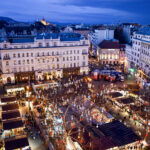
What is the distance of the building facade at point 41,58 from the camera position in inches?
1741

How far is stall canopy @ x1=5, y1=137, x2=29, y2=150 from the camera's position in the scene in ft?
65.3

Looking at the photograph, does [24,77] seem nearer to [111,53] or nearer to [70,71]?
[70,71]

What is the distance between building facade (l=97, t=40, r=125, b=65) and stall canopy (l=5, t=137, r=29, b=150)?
158 ft

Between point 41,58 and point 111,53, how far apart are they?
28.2m

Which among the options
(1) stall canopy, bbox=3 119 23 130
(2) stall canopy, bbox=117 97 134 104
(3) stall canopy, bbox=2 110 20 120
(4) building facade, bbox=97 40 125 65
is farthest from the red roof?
(1) stall canopy, bbox=3 119 23 130

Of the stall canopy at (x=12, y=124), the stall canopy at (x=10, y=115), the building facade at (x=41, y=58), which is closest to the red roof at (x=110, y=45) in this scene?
the building facade at (x=41, y=58)

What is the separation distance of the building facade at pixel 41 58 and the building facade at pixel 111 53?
15.9m

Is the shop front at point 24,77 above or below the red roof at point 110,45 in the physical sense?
below

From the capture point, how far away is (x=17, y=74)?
45375 mm

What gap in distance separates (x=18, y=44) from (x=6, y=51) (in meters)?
3.23

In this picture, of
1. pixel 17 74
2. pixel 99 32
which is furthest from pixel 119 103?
pixel 99 32

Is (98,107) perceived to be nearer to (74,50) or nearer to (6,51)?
(74,50)

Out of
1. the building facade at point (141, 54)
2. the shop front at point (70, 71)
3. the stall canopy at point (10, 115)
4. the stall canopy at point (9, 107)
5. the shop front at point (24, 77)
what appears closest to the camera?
the stall canopy at point (10, 115)

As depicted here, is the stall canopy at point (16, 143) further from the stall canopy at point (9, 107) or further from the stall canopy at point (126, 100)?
the stall canopy at point (126, 100)
